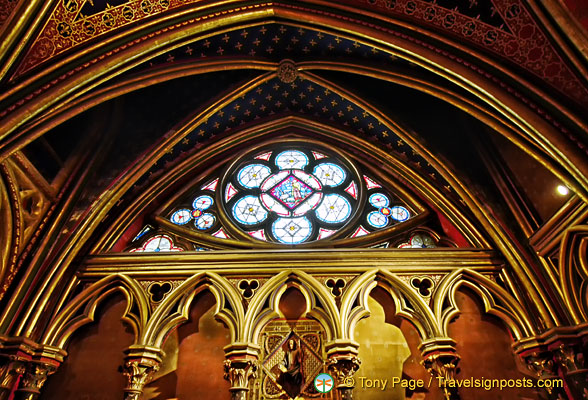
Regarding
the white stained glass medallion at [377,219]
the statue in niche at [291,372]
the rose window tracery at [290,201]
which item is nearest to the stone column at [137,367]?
the statue in niche at [291,372]

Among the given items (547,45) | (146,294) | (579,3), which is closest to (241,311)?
(146,294)

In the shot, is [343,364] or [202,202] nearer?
[343,364]

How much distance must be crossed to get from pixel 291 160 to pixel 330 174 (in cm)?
94

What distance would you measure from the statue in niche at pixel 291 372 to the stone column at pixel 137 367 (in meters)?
1.89

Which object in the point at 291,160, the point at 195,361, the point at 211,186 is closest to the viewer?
the point at 195,361

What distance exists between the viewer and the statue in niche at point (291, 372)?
621 cm

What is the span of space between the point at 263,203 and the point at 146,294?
2926mm

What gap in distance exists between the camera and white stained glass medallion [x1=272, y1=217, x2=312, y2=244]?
7.75 metres

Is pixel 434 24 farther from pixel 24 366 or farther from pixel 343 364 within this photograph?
pixel 24 366

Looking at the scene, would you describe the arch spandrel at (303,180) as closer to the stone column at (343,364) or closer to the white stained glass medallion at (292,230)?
the stone column at (343,364)

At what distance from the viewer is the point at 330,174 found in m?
8.81

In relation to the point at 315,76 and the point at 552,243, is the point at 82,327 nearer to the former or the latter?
the point at 315,76

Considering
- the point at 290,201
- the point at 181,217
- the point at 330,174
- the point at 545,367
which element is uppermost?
the point at 330,174
